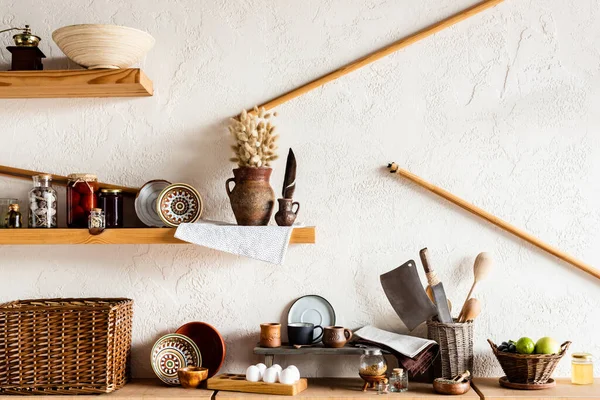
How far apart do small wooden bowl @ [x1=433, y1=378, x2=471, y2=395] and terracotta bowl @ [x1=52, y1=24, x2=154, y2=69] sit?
4.83ft

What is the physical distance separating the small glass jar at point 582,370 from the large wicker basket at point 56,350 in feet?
5.08

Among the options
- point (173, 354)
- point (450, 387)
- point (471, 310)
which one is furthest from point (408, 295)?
point (173, 354)

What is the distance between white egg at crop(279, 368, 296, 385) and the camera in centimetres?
236

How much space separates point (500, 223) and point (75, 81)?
1540 millimetres

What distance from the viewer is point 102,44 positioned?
2.41 metres

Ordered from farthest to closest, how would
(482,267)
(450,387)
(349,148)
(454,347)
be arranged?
1. (349,148)
2. (482,267)
3. (454,347)
4. (450,387)

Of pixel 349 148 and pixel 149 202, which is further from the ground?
pixel 349 148

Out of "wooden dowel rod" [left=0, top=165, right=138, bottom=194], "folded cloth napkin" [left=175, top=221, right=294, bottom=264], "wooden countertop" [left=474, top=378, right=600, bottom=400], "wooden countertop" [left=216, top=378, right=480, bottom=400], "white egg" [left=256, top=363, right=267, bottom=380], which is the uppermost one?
"wooden dowel rod" [left=0, top=165, right=138, bottom=194]

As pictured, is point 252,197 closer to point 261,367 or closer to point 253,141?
point 253,141

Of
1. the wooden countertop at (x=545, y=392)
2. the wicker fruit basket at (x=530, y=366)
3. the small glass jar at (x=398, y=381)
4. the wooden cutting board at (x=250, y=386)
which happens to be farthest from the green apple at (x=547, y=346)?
the wooden cutting board at (x=250, y=386)

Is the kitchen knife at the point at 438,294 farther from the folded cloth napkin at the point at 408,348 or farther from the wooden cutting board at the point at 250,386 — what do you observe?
the wooden cutting board at the point at 250,386

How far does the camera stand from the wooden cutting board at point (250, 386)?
2.35 meters

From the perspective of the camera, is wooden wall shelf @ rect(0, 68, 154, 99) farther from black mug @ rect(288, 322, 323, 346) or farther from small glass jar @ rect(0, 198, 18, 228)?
black mug @ rect(288, 322, 323, 346)

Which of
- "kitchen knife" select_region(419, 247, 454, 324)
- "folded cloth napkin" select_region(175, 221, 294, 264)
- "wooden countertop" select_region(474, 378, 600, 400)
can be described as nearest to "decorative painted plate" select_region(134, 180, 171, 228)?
"folded cloth napkin" select_region(175, 221, 294, 264)
